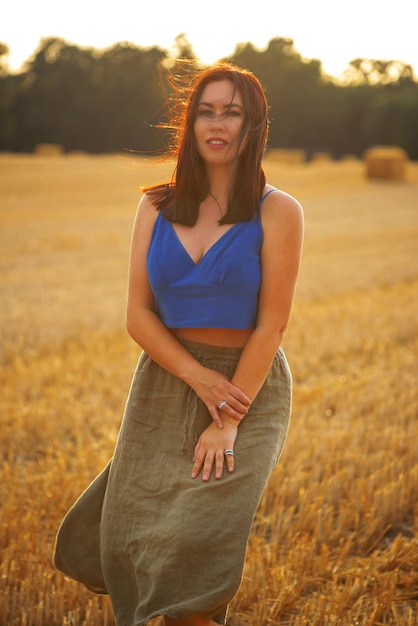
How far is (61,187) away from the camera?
22594mm

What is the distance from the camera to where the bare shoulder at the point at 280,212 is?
254cm

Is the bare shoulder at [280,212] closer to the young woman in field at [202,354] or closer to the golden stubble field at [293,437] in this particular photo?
the young woman in field at [202,354]

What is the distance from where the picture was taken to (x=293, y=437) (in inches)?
185

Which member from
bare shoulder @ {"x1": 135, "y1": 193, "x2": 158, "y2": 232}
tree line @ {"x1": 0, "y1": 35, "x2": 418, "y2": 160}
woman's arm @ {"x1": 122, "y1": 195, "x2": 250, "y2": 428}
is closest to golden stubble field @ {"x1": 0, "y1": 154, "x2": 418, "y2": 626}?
bare shoulder @ {"x1": 135, "y1": 193, "x2": 158, "y2": 232}

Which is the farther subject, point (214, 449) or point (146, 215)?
point (146, 215)

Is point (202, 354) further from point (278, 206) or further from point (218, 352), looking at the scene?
point (278, 206)

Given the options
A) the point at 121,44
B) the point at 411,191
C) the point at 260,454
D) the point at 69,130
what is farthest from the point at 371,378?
the point at 121,44

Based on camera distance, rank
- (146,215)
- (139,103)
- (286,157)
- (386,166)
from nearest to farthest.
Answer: (146,215)
(386,166)
(286,157)
(139,103)

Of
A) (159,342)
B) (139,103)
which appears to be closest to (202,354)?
(159,342)

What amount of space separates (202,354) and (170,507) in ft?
1.73

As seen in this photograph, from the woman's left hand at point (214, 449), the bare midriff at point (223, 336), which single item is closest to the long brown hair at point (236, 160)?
the bare midriff at point (223, 336)

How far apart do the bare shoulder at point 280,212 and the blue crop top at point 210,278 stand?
0.09ft

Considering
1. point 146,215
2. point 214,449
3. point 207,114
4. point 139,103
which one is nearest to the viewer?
point 214,449

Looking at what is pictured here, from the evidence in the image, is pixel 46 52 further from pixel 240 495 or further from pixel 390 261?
pixel 240 495
